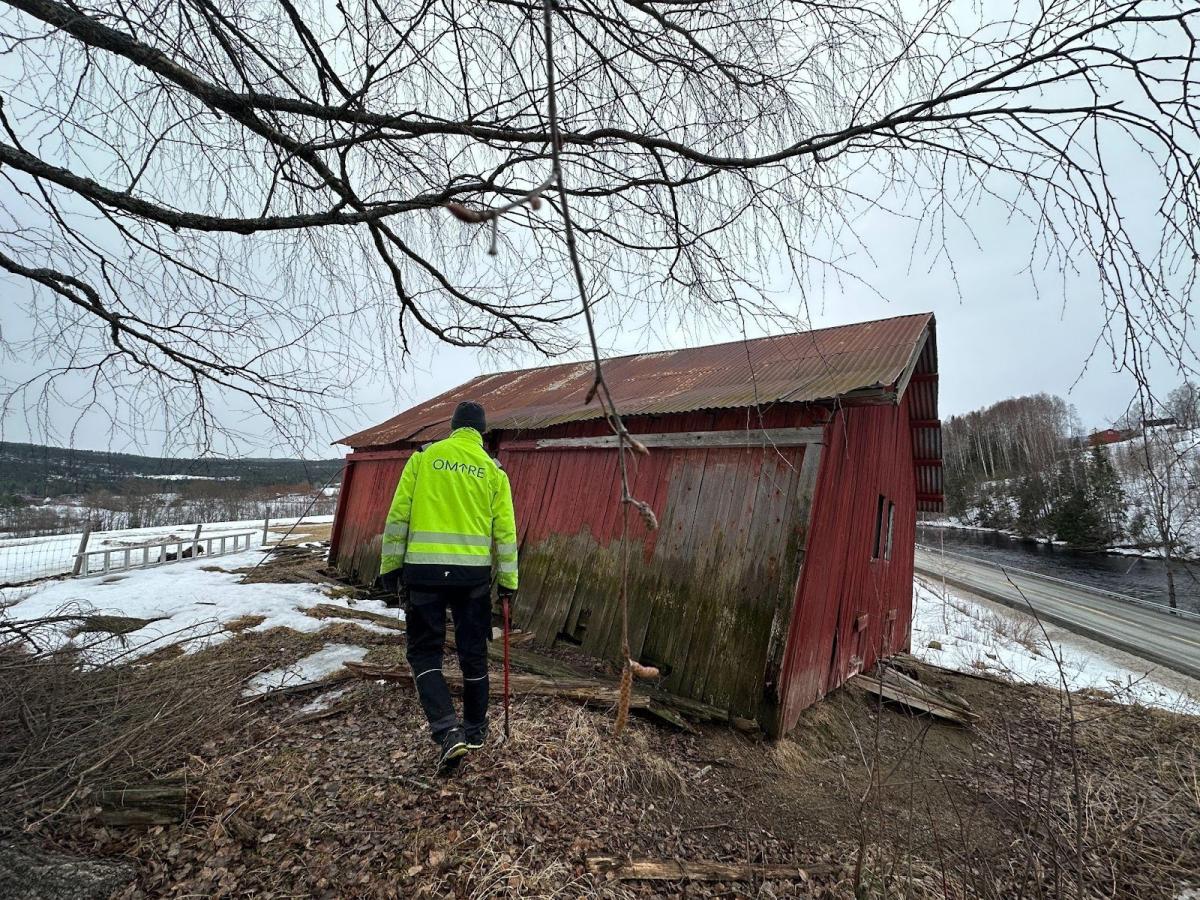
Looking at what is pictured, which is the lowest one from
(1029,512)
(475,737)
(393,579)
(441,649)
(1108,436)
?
(475,737)

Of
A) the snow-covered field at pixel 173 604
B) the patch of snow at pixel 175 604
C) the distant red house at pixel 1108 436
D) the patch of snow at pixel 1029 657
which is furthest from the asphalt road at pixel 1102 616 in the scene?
the snow-covered field at pixel 173 604

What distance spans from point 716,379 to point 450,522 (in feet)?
15.4

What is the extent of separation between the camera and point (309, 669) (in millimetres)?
5156

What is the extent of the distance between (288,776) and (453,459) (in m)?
2.25

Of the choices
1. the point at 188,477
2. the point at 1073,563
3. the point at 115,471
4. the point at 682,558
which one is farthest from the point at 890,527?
the point at 1073,563

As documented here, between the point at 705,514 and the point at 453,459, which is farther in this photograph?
the point at 705,514

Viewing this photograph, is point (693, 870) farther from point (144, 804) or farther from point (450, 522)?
point (144, 804)

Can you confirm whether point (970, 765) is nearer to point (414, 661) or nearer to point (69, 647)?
point (414, 661)

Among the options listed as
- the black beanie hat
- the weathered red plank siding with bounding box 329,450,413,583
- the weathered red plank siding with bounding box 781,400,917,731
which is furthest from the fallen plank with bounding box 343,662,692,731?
the weathered red plank siding with bounding box 329,450,413,583

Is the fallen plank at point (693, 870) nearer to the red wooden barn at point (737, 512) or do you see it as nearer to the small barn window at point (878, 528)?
the red wooden barn at point (737, 512)

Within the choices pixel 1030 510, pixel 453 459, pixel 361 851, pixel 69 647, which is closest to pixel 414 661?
pixel 361 851

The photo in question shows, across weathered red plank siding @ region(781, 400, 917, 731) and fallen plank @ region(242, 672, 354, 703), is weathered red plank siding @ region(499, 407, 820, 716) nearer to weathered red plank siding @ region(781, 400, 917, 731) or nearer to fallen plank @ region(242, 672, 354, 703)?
weathered red plank siding @ region(781, 400, 917, 731)

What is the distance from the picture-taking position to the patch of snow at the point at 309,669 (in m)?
4.73

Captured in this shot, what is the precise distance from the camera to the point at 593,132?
2.84 meters
